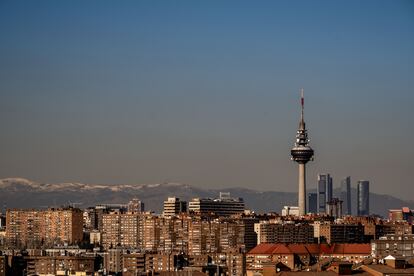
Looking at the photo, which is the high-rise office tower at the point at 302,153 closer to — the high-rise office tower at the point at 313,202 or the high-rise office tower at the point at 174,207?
the high-rise office tower at the point at 174,207

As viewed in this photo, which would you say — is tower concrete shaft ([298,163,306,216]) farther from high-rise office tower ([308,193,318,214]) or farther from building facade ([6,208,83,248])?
high-rise office tower ([308,193,318,214])

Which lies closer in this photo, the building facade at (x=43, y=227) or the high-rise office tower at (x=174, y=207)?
the building facade at (x=43, y=227)

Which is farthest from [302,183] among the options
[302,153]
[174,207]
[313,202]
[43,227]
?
[313,202]

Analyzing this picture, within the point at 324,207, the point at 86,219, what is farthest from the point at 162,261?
the point at 324,207

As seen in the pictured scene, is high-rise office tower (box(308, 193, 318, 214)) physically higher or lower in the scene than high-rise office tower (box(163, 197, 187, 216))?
higher

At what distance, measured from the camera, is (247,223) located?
110m

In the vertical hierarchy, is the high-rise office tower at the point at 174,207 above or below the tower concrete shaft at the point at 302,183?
below

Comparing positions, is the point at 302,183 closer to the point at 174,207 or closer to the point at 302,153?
the point at 302,153

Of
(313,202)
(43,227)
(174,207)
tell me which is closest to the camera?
(43,227)

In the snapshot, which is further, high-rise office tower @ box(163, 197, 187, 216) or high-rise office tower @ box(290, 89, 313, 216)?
high-rise office tower @ box(163, 197, 187, 216)

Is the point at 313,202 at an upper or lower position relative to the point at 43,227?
upper

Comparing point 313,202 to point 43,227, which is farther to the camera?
point 313,202

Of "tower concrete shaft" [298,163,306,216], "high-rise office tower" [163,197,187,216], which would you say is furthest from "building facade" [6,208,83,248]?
"tower concrete shaft" [298,163,306,216]

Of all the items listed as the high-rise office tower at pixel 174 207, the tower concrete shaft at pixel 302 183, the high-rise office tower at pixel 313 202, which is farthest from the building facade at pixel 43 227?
the high-rise office tower at pixel 313 202
